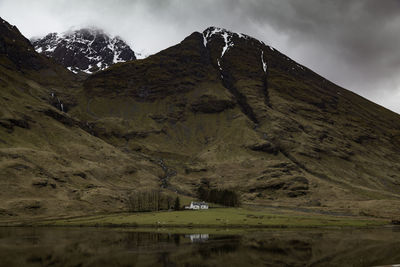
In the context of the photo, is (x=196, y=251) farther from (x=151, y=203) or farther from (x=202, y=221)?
(x=151, y=203)

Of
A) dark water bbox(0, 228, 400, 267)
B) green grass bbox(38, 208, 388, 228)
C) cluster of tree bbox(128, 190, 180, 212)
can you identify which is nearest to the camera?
dark water bbox(0, 228, 400, 267)

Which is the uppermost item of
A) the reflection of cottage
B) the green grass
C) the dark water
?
the reflection of cottage

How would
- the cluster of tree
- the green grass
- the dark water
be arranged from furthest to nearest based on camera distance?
the cluster of tree < the green grass < the dark water

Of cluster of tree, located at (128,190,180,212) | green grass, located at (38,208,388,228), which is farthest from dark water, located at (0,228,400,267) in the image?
cluster of tree, located at (128,190,180,212)

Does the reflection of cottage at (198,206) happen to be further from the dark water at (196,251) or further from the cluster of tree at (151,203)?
the dark water at (196,251)

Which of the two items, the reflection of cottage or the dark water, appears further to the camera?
the reflection of cottage

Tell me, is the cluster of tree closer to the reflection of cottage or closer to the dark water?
the reflection of cottage

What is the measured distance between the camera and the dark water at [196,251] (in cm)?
6638

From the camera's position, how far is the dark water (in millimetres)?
66375

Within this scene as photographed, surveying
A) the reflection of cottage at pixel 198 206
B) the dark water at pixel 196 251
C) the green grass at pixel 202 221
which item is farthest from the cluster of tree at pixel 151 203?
the dark water at pixel 196 251

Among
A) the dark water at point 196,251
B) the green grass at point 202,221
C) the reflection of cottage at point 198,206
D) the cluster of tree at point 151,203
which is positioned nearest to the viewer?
the dark water at point 196,251

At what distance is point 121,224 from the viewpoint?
142 m

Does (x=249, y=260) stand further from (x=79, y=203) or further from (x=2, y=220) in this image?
(x=79, y=203)

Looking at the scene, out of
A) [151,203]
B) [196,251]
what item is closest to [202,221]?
[151,203]
